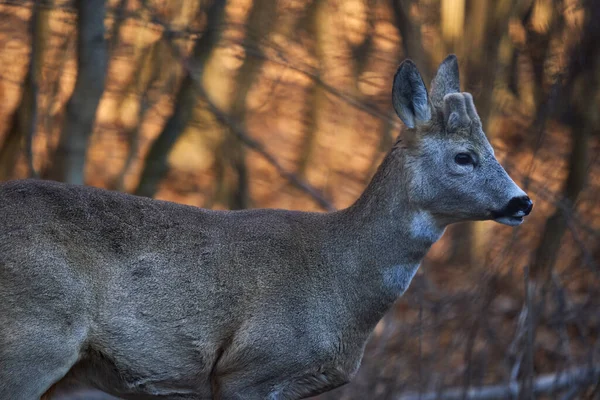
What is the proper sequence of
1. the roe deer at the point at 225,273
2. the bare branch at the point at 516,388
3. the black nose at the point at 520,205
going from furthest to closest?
1. the bare branch at the point at 516,388
2. the black nose at the point at 520,205
3. the roe deer at the point at 225,273

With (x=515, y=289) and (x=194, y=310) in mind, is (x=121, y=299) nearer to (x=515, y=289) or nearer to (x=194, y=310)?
(x=194, y=310)

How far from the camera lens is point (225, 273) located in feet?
19.6

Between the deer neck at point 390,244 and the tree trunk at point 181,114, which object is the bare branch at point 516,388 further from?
the tree trunk at point 181,114

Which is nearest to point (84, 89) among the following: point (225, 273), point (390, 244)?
point (225, 273)

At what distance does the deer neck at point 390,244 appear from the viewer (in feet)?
20.7

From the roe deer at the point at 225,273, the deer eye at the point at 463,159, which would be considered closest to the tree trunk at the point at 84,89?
the roe deer at the point at 225,273

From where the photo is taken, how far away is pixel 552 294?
383 inches

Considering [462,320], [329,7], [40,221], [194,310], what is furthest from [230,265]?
[329,7]

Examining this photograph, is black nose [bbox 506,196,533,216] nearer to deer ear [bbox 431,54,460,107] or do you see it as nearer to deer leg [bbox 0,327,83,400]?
deer ear [bbox 431,54,460,107]

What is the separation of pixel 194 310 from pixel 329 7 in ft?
25.2

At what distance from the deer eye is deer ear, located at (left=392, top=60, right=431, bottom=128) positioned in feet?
1.09

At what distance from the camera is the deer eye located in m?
6.32

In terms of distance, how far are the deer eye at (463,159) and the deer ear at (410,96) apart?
33 centimetres

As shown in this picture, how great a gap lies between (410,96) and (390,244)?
958 millimetres
